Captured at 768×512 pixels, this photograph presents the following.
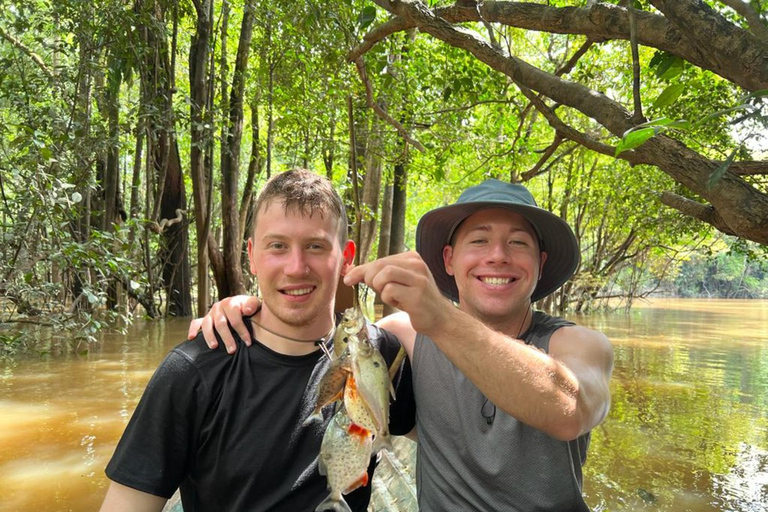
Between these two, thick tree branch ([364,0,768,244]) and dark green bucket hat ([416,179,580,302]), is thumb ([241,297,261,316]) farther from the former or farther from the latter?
thick tree branch ([364,0,768,244])

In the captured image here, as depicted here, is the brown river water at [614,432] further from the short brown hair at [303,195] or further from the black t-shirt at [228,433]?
the short brown hair at [303,195]

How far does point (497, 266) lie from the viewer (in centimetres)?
264

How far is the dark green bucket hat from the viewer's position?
269 cm

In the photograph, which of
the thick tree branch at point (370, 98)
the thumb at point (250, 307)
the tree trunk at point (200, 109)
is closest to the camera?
the thumb at point (250, 307)

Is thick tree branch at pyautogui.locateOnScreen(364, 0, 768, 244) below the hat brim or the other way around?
the other way around

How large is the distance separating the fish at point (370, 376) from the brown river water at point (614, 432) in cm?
371

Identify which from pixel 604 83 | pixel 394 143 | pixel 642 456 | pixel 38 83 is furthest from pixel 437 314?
pixel 604 83

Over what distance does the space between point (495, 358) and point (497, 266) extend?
0.88m

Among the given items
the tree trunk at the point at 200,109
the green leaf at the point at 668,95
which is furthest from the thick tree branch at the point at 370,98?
the tree trunk at the point at 200,109

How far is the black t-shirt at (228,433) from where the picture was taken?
2.22 meters

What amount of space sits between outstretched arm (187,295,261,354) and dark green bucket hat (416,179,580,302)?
0.99 meters

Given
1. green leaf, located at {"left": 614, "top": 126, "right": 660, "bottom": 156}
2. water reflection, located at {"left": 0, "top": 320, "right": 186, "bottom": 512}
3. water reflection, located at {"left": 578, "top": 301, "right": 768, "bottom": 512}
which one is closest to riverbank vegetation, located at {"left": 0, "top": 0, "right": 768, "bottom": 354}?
green leaf, located at {"left": 614, "top": 126, "right": 660, "bottom": 156}

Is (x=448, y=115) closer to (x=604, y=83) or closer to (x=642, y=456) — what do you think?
(x=642, y=456)

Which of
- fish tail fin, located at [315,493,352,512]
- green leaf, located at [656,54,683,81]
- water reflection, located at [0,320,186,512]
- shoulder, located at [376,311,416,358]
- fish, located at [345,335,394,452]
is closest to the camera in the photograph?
fish, located at [345,335,394,452]
